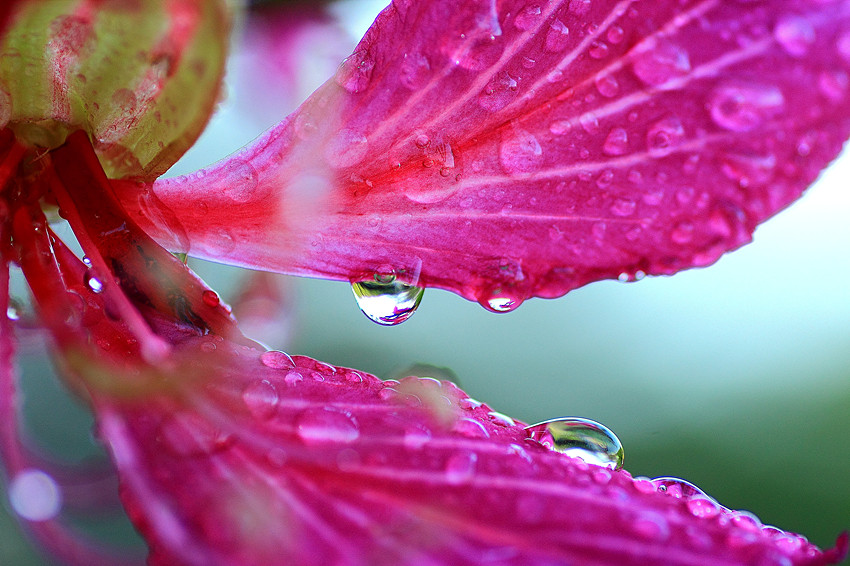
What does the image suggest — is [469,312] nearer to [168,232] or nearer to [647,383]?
[647,383]

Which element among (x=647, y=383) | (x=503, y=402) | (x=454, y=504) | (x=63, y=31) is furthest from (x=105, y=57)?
(x=647, y=383)

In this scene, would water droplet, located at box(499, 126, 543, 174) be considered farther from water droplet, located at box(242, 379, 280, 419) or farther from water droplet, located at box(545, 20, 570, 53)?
water droplet, located at box(242, 379, 280, 419)

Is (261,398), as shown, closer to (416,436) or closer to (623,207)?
(416,436)

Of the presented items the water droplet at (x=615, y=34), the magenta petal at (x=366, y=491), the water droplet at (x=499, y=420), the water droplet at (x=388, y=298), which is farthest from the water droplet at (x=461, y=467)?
the water droplet at (x=615, y=34)

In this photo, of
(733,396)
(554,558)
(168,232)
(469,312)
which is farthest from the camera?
(469,312)

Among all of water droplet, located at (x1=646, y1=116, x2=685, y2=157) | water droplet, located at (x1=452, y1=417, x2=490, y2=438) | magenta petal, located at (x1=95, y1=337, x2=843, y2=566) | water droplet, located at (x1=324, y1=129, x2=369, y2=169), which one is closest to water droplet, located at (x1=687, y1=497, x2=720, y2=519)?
magenta petal, located at (x1=95, y1=337, x2=843, y2=566)

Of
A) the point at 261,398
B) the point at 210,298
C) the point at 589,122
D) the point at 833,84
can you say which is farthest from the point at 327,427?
the point at 833,84
